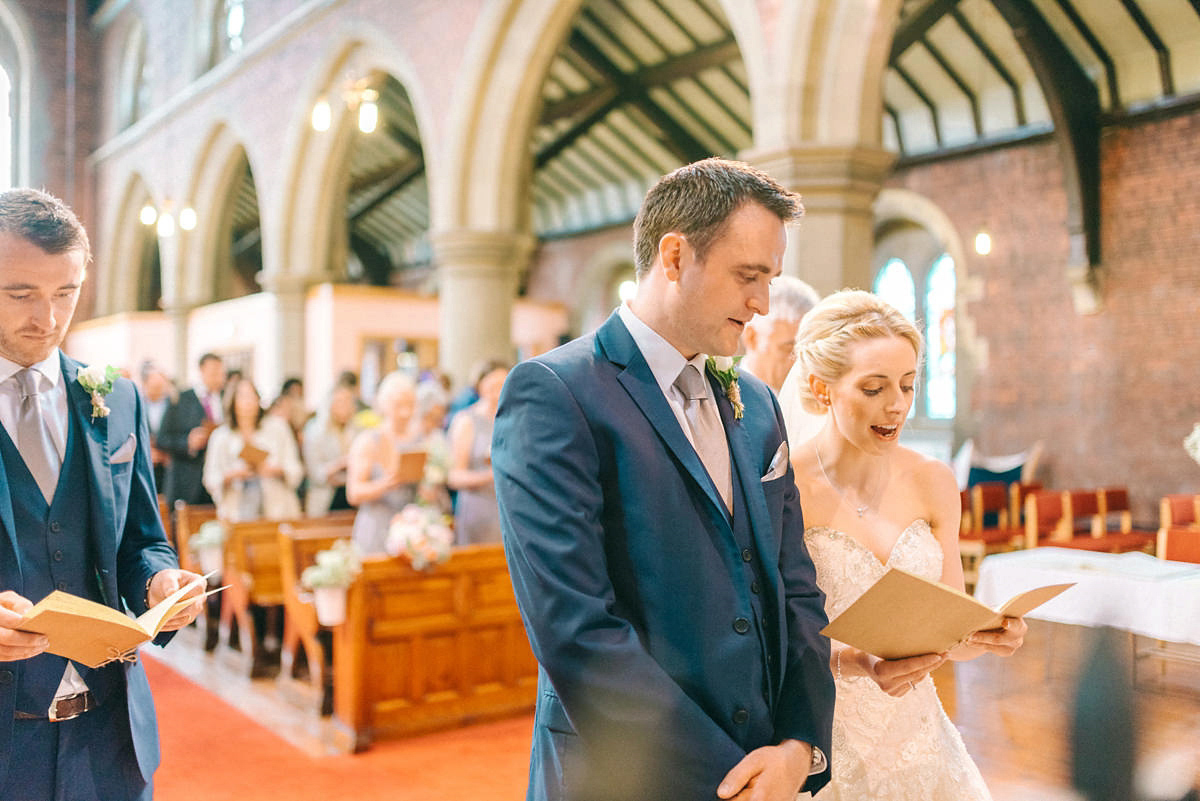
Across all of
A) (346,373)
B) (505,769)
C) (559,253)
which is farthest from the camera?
(559,253)

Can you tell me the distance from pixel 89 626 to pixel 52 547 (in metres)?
0.36

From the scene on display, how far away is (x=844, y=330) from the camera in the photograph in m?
1.97

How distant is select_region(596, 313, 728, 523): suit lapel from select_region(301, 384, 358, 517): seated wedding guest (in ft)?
18.9

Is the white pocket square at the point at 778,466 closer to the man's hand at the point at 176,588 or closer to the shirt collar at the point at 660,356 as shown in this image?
the shirt collar at the point at 660,356

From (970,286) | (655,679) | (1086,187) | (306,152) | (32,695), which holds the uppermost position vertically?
(306,152)

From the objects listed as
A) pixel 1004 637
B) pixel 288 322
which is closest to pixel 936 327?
pixel 288 322

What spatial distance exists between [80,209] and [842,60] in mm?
15003

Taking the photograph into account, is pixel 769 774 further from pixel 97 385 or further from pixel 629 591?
pixel 97 385

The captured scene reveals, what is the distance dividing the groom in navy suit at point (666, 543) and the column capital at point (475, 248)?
7487mm

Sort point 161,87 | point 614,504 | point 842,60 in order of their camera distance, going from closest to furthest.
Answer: point 614,504
point 842,60
point 161,87

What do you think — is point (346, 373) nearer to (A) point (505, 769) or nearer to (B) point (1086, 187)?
(A) point (505, 769)

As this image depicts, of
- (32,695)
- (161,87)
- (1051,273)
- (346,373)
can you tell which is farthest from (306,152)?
(32,695)

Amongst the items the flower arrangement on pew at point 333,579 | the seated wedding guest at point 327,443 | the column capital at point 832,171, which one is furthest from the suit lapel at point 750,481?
the seated wedding guest at point 327,443

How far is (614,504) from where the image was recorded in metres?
1.46
